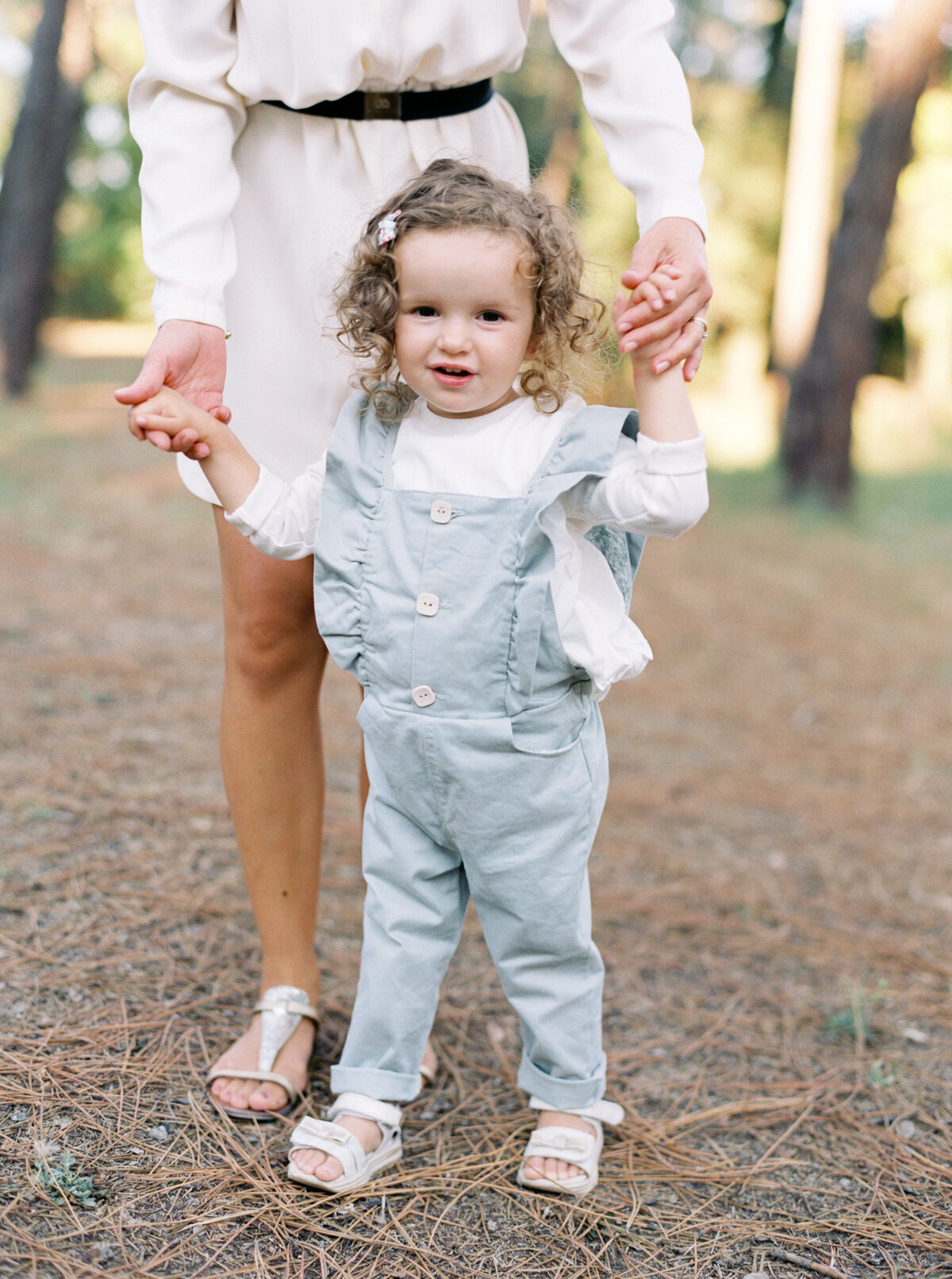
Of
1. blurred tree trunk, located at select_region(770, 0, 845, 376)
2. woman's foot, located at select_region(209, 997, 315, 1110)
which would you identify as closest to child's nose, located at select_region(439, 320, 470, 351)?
woman's foot, located at select_region(209, 997, 315, 1110)

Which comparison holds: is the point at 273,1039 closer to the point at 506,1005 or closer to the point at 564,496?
the point at 506,1005

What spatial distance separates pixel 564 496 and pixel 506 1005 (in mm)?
1141

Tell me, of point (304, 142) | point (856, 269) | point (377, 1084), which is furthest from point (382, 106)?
point (856, 269)

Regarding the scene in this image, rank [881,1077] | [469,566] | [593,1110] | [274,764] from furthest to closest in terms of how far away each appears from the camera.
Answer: [881,1077]
[274,764]
[593,1110]
[469,566]

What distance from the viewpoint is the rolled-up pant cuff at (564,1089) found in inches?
63.6

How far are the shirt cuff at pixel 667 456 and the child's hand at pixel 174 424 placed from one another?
1.81 feet

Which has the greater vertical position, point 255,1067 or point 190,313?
point 190,313

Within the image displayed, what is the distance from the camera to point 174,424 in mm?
1376

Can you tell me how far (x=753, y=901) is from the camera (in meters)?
2.61

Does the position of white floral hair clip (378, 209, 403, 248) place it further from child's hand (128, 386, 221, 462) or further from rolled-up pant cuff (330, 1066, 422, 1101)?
rolled-up pant cuff (330, 1066, 422, 1101)

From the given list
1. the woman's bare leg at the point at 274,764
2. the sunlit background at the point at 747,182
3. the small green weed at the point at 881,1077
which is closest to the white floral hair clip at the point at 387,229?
the woman's bare leg at the point at 274,764

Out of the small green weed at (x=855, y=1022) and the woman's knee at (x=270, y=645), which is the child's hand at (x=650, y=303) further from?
the small green weed at (x=855, y=1022)

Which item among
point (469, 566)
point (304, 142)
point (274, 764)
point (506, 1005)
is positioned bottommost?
point (506, 1005)

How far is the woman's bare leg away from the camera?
167 centimetres
